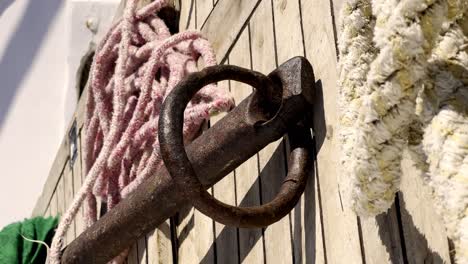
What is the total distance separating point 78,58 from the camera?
4023 millimetres

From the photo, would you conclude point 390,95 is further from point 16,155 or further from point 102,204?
point 16,155

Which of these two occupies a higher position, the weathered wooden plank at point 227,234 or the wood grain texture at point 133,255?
the wood grain texture at point 133,255

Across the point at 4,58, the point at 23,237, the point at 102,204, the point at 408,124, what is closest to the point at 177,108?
the point at 408,124

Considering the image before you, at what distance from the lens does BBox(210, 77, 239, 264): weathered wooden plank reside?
140cm

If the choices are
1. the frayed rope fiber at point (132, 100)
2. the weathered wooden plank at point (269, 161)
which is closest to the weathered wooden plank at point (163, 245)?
the frayed rope fiber at point (132, 100)

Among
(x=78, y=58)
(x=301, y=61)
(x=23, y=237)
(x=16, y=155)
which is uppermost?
(x=78, y=58)

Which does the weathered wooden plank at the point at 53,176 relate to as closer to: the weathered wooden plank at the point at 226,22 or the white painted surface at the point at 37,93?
the white painted surface at the point at 37,93

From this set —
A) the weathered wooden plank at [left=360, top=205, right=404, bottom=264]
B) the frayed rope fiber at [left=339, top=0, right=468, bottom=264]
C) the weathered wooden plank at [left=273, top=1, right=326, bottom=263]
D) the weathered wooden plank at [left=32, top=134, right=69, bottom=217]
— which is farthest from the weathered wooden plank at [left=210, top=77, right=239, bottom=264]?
the weathered wooden plank at [left=32, top=134, right=69, bottom=217]

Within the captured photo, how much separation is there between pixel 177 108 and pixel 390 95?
0.54 meters

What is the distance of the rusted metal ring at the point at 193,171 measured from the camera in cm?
104

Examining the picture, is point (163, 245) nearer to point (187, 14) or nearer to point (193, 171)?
point (187, 14)

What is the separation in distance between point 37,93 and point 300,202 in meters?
3.20

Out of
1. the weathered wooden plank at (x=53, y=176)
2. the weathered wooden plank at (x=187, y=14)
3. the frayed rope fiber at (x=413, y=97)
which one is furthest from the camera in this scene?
the weathered wooden plank at (x=53, y=176)

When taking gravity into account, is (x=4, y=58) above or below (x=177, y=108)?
above
